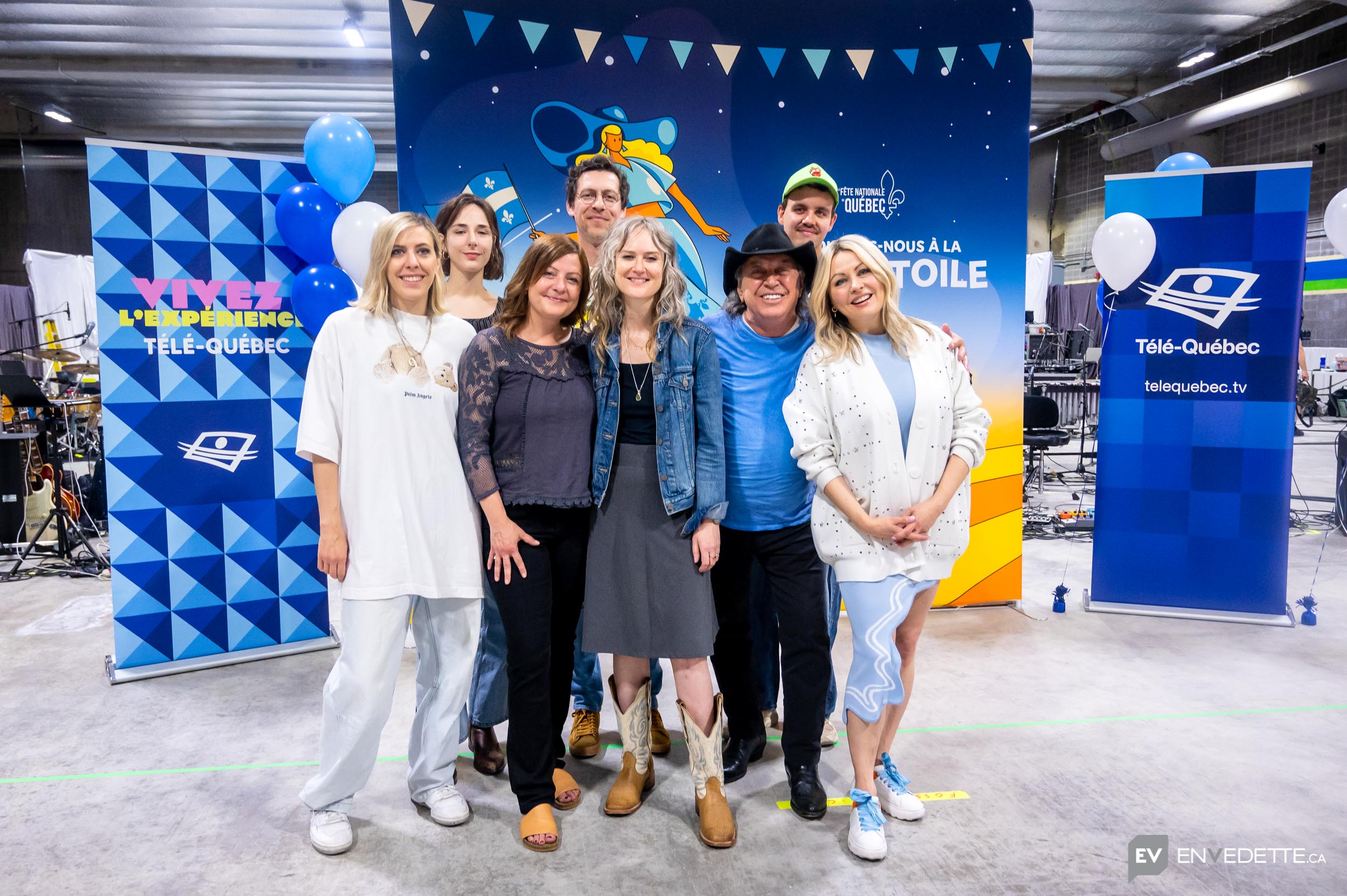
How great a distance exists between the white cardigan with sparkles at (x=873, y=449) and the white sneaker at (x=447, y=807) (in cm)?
128

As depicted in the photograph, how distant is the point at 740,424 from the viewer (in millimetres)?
2305

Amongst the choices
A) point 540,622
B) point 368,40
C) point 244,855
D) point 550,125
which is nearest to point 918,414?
point 540,622

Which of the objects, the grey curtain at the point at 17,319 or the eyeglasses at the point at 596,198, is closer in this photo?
the eyeglasses at the point at 596,198

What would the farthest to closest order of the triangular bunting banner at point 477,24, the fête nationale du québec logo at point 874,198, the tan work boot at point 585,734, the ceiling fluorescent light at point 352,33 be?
the ceiling fluorescent light at point 352,33 < the fête nationale du québec logo at point 874,198 < the triangular bunting banner at point 477,24 < the tan work boot at point 585,734

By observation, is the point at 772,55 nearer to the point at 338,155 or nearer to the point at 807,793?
the point at 338,155

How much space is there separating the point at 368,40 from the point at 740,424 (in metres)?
8.72

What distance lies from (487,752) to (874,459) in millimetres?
1607

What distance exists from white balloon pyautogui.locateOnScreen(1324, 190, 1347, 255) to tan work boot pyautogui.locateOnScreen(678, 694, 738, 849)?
458 centimetres

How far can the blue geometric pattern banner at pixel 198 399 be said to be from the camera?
3.49 metres

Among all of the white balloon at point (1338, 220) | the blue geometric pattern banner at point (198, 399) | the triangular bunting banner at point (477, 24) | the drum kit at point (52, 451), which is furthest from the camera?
the drum kit at point (52, 451)

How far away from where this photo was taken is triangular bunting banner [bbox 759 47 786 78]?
415 centimetres

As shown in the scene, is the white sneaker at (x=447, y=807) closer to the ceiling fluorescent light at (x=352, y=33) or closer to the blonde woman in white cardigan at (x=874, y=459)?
the blonde woman in white cardigan at (x=874, y=459)

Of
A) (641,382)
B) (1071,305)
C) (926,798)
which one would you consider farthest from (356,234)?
(1071,305)

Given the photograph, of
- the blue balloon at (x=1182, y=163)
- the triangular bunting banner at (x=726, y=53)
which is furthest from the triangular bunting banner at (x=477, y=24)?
the blue balloon at (x=1182, y=163)
